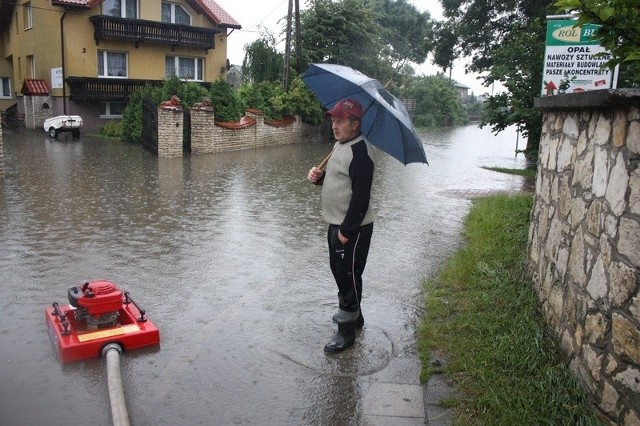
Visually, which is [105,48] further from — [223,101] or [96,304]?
[96,304]

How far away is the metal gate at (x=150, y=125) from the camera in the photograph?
18266 millimetres

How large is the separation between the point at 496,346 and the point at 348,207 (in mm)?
1424

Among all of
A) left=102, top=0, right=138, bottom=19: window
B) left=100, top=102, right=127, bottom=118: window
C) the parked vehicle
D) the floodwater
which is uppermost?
left=102, top=0, right=138, bottom=19: window

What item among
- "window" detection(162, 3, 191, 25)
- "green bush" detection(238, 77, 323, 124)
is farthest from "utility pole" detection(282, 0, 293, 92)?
"window" detection(162, 3, 191, 25)

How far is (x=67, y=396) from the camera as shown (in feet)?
12.6

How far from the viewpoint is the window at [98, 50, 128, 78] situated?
2841cm

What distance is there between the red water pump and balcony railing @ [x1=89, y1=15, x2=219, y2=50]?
998 inches

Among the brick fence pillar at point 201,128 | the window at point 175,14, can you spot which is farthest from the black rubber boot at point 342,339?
the window at point 175,14

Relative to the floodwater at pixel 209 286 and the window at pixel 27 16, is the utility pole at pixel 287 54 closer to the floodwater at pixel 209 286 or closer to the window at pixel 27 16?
the floodwater at pixel 209 286

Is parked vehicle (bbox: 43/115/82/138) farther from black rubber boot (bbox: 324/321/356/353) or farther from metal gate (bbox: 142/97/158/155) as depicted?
black rubber boot (bbox: 324/321/356/353)

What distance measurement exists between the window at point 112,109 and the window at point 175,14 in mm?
4775

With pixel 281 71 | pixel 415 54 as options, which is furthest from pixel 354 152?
pixel 415 54

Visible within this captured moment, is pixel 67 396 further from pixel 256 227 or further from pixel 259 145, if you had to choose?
pixel 259 145

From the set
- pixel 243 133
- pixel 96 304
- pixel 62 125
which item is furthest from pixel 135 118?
pixel 96 304
